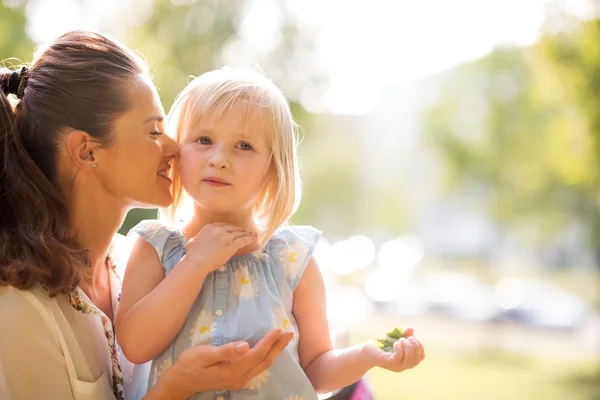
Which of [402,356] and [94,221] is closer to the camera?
[402,356]

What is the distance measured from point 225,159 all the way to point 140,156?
26cm

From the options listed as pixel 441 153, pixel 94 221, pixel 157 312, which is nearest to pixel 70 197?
pixel 94 221

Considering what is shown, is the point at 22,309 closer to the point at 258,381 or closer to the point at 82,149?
the point at 82,149

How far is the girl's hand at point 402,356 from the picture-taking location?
141 centimetres

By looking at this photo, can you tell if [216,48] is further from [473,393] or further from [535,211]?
[535,211]

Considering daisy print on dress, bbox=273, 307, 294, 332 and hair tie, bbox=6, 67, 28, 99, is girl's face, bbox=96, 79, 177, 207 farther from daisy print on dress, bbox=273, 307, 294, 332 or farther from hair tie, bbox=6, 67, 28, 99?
daisy print on dress, bbox=273, 307, 294, 332

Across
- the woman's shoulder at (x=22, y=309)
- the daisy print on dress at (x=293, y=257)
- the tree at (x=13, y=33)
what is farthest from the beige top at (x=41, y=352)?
the tree at (x=13, y=33)

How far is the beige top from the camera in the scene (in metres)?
1.41

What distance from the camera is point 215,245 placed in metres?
1.43

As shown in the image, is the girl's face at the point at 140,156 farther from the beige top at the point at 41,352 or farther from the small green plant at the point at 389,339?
the small green plant at the point at 389,339

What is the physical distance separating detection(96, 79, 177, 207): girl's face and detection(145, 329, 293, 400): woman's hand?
16.6 inches

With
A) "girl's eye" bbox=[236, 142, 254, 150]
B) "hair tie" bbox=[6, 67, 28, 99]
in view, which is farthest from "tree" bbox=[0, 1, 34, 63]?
"girl's eye" bbox=[236, 142, 254, 150]

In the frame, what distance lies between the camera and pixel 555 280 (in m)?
16.2

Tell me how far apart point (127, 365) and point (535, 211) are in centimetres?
1088
